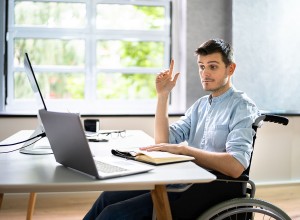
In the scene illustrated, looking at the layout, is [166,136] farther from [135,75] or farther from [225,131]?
[135,75]

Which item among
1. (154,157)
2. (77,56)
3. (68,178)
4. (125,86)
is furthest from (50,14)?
(68,178)

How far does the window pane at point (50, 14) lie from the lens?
3.46 m

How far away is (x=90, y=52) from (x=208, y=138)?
7.16 feet

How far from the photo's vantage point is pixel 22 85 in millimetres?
3486

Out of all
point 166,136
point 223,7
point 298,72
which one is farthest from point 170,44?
point 166,136

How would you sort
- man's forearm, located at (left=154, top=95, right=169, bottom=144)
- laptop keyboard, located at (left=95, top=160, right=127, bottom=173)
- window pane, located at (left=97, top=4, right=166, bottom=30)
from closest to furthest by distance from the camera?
laptop keyboard, located at (left=95, top=160, right=127, bottom=173)
man's forearm, located at (left=154, top=95, right=169, bottom=144)
window pane, located at (left=97, top=4, right=166, bottom=30)

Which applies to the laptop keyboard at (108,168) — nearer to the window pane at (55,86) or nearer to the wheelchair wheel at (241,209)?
the wheelchair wheel at (241,209)

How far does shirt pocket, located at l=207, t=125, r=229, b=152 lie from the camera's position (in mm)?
1618

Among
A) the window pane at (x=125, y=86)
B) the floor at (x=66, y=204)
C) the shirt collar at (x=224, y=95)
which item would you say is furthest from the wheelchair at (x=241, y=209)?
the window pane at (x=125, y=86)

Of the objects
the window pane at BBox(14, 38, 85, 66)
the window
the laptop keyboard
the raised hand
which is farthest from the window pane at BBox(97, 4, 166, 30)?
the laptop keyboard

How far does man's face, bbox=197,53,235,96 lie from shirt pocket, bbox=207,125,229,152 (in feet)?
0.70

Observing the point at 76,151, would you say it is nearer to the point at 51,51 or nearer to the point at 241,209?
the point at 241,209

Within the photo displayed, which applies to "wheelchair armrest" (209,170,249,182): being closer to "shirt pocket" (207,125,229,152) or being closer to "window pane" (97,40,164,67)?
"shirt pocket" (207,125,229,152)

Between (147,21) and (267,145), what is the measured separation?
5.83 feet
